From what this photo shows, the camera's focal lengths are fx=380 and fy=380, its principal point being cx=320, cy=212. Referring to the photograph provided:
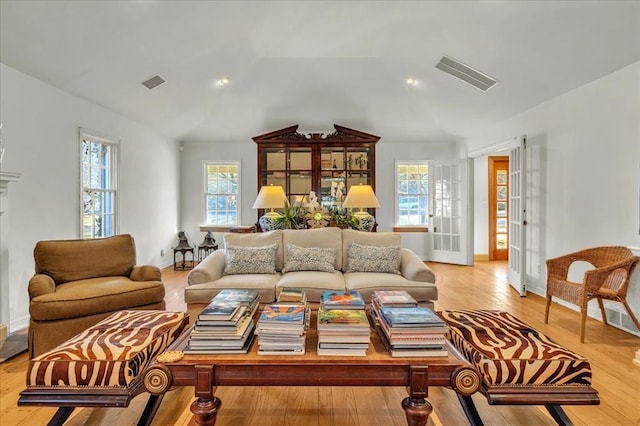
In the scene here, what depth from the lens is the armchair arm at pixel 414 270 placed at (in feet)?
10.4

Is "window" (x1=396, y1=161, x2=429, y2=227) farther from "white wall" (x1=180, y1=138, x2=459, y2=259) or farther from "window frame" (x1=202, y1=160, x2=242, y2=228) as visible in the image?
"window frame" (x1=202, y1=160, x2=242, y2=228)

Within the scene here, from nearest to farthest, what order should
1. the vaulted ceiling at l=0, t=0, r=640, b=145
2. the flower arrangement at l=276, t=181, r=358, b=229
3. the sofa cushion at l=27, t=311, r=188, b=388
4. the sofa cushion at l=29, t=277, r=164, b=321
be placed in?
the sofa cushion at l=27, t=311, r=188, b=388 → the sofa cushion at l=29, t=277, r=164, b=321 → the vaulted ceiling at l=0, t=0, r=640, b=145 → the flower arrangement at l=276, t=181, r=358, b=229

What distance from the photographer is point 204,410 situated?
1493mm

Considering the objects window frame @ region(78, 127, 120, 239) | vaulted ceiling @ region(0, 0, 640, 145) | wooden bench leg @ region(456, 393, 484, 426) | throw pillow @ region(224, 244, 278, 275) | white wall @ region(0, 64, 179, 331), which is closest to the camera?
wooden bench leg @ region(456, 393, 484, 426)

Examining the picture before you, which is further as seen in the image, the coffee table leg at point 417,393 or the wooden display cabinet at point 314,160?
the wooden display cabinet at point 314,160

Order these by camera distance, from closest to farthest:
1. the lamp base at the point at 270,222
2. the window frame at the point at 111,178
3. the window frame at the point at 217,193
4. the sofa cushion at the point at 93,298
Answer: the sofa cushion at the point at 93,298 → the window frame at the point at 111,178 → the lamp base at the point at 270,222 → the window frame at the point at 217,193

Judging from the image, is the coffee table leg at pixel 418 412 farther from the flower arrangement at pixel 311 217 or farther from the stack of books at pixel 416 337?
the flower arrangement at pixel 311 217

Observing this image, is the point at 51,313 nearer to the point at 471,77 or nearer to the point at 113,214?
the point at 113,214

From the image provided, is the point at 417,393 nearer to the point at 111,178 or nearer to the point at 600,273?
the point at 600,273

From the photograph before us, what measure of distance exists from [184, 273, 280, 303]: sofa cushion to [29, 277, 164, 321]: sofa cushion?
1.09ft

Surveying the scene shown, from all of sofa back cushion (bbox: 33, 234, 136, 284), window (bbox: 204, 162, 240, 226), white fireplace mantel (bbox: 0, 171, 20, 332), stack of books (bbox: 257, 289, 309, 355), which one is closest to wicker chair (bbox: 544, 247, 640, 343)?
stack of books (bbox: 257, 289, 309, 355)

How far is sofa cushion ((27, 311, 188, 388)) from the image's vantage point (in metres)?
1.58

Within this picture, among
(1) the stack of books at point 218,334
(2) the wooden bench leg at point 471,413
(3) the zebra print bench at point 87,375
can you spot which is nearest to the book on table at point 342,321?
(1) the stack of books at point 218,334

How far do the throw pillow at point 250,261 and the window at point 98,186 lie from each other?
2288 mm
